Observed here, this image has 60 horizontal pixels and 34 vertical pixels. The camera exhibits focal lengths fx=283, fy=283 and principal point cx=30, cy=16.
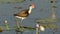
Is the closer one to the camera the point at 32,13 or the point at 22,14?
the point at 22,14

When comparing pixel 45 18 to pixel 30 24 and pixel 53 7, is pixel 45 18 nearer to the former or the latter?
pixel 30 24

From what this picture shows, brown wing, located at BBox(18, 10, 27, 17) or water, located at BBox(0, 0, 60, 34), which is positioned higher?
brown wing, located at BBox(18, 10, 27, 17)

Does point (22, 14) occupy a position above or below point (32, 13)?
above

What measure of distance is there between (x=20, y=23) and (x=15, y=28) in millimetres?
528

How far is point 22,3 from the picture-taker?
1130 centimetres

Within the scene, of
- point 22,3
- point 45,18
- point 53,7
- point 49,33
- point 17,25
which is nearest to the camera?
point 49,33

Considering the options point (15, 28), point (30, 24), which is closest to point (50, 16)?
point (30, 24)

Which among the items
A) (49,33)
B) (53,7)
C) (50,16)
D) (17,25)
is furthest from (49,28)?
(53,7)

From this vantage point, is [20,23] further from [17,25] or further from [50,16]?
[50,16]

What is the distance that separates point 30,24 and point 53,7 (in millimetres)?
2461

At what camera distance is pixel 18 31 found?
7.53 metres

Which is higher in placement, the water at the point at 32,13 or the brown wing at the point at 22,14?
the brown wing at the point at 22,14

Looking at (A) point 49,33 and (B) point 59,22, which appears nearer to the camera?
(A) point 49,33

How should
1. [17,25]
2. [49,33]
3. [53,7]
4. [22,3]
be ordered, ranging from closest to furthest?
[49,33] → [17,25] → [53,7] → [22,3]
